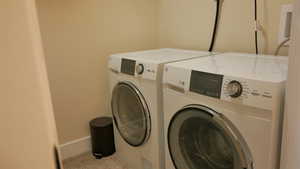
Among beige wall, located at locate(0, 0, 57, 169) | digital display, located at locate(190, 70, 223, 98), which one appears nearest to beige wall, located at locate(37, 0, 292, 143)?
digital display, located at locate(190, 70, 223, 98)

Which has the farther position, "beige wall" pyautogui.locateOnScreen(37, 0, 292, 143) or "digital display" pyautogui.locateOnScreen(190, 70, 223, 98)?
"beige wall" pyautogui.locateOnScreen(37, 0, 292, 143)

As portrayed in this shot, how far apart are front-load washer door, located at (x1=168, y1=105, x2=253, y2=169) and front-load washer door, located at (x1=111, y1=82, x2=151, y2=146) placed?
0.25 meters

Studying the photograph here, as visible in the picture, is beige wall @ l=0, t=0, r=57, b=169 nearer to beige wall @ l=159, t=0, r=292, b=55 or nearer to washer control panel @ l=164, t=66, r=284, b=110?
washer control panel @ l=164, t=66, r=284, b=110

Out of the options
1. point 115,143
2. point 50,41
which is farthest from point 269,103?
point 50,41

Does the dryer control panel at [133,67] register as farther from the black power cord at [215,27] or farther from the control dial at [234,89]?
the black power cord at [215,27]

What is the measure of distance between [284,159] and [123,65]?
1.14m

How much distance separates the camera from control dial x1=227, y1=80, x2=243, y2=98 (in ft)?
3.09

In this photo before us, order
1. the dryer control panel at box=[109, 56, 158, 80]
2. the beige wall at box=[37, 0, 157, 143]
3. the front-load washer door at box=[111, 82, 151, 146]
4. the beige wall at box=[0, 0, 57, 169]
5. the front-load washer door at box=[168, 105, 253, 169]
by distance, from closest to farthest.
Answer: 1. the beige wall at box=[0, 0, 57, 169]
2. the front-load washer door at box=[168, 105, 253, 169]
3. the dryer control panel at box=[109, 56, 158, 80]
4. the front-load washer door at box=[111, 82, 151, 146]
5. the beige wall at box=[37, 0, 157, 143]

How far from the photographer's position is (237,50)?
1.69 metres

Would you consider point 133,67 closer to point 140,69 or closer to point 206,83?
point 140,69

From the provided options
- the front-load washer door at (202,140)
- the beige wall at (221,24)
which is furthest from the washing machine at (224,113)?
the beige wall at (221,24)

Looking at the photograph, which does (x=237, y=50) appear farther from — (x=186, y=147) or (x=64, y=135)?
(x=64, y=135)

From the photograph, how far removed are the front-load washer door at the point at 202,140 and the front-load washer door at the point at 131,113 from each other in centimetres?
25

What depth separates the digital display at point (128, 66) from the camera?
1.55 meters
